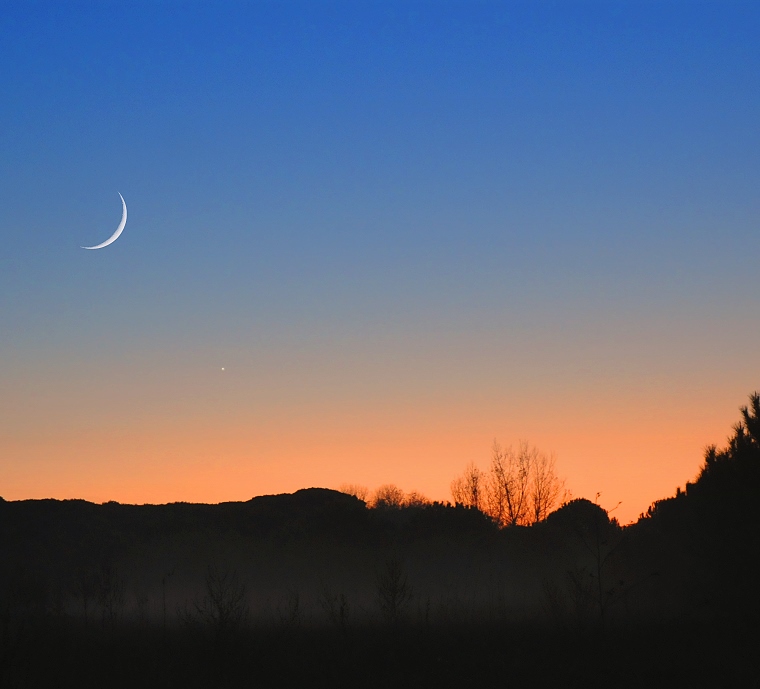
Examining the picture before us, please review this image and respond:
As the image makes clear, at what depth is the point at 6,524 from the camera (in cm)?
7144

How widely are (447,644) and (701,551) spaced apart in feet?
32.9

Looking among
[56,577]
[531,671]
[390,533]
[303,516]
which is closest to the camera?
[531,671]

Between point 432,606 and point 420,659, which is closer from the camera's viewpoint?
point 420,659

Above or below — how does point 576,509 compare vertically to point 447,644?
above

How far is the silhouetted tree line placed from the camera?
87.2 ft

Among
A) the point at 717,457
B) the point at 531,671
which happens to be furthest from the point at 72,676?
the point at 717,457

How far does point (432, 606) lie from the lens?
45562 mm

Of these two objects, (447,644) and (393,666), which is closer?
(393,666)

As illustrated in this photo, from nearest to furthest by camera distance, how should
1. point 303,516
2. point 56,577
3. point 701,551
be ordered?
point 701,551, point 56,577, point 303,516

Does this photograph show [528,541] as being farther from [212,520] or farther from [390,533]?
[212,520]

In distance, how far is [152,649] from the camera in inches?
1214

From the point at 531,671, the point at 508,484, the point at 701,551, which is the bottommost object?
the point at 531,671

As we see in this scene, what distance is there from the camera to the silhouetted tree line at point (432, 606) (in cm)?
2658

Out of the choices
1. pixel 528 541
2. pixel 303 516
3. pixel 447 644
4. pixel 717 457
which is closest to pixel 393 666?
pixel 447 644
